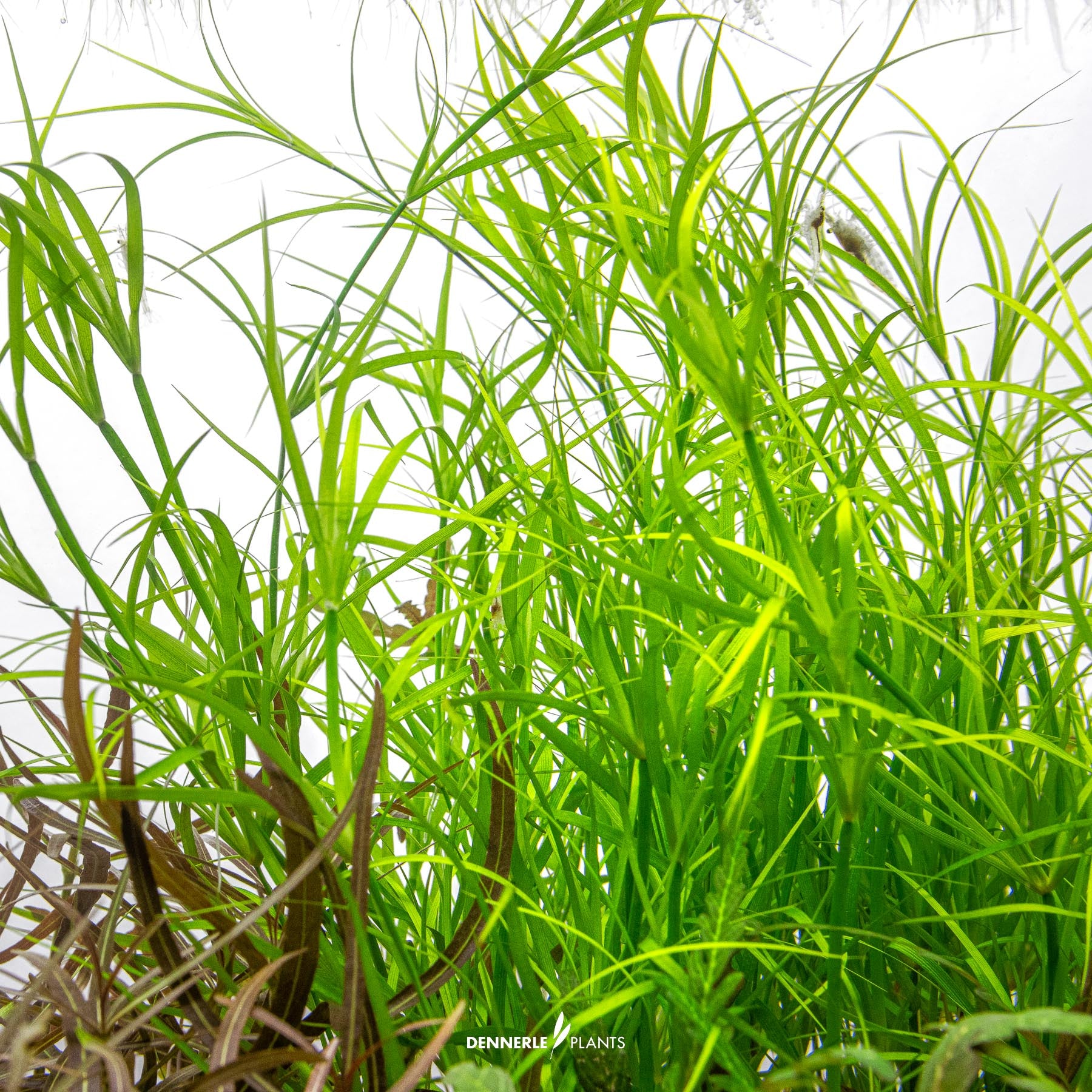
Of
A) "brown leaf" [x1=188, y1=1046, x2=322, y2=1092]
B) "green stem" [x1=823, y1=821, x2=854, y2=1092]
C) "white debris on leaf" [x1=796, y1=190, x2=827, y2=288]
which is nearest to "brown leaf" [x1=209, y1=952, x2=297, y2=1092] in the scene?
"brown leaf" [x1=188, y1=1046, x2=322, y2=1092]

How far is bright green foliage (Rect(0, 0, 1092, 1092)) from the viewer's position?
6.7 inches

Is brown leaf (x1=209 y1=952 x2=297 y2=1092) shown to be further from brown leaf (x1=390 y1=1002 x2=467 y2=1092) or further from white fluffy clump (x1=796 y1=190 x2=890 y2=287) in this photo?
white fluffy clump (x1=796 y1=190 x2=890 y2=287)

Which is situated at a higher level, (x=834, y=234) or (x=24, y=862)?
(x=834, y=234)

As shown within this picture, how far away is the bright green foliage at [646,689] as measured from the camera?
171 millimetres

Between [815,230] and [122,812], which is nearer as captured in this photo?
[122,812]

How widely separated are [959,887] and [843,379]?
0.56ft

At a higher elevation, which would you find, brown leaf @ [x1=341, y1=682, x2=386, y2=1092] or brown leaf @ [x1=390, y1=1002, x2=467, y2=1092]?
brown leaf @ [x1=341, y1=682, x2=386, y2=1092]

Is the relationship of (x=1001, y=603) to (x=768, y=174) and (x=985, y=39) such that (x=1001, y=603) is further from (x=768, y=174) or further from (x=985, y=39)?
(x=985, y=39)

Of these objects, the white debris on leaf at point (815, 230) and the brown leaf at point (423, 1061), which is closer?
the brown leaf at point (423, 1061)

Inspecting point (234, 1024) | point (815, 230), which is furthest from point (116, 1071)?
point (815, 230)

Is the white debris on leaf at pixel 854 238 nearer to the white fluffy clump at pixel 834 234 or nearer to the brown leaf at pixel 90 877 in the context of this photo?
the white fluffy clump at pixel 834 234

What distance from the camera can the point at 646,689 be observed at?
7.9 inches

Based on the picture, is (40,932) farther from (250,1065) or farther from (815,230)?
(815,230)

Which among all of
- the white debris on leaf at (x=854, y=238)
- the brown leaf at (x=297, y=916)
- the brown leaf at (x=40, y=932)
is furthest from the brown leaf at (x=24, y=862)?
the white debris on leaf at (x=854, y=238)
